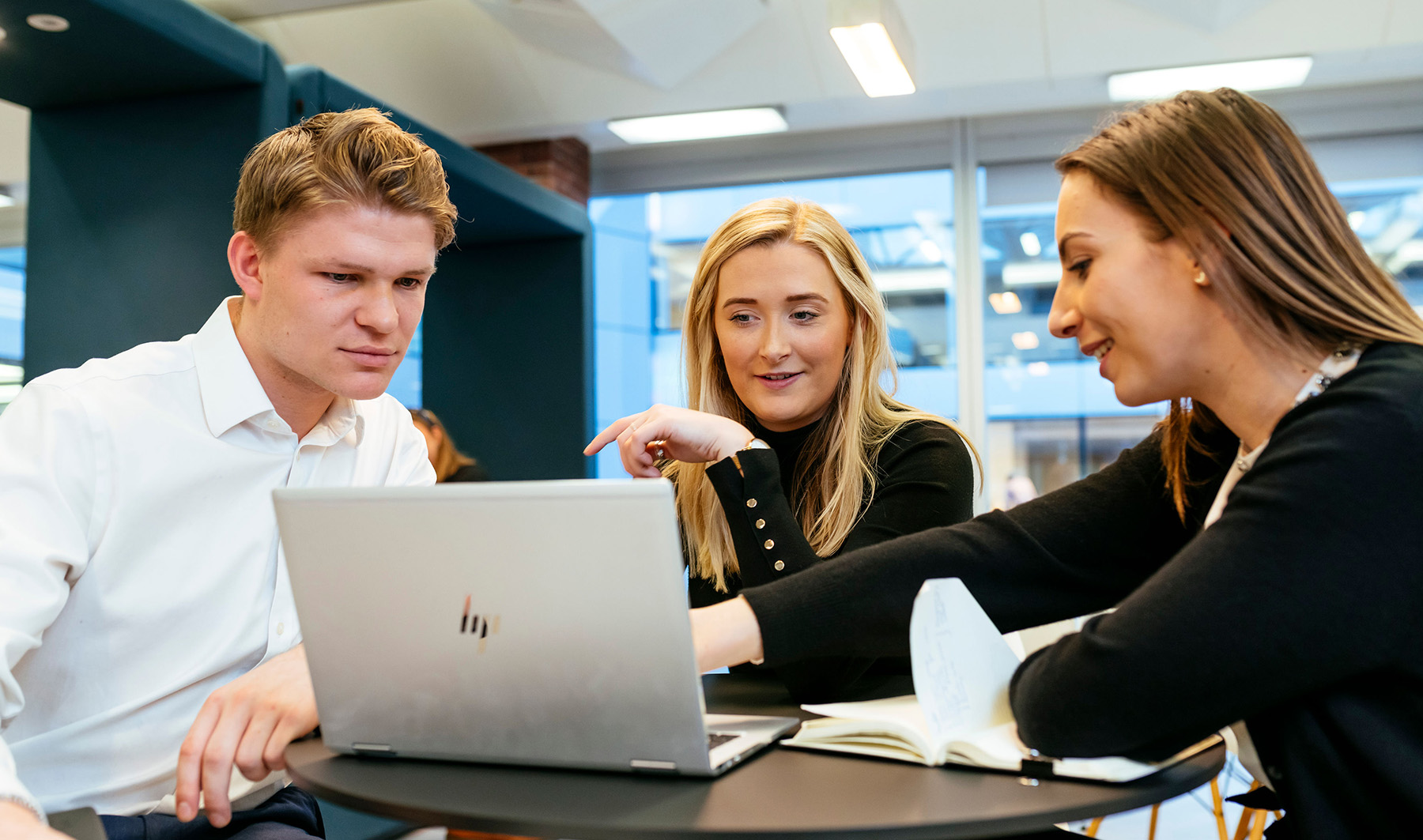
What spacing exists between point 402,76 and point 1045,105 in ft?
9.96

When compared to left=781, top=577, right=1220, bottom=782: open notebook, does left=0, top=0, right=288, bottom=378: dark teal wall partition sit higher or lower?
higher

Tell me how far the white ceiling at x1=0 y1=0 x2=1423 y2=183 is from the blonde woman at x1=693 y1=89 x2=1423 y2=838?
3.34m

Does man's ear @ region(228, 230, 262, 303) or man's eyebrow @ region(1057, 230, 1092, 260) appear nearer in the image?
man's eyebrow @ region(1057, 230, 1092, 260)

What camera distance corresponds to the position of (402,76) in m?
4.78

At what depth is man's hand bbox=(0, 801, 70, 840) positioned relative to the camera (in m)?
0.91

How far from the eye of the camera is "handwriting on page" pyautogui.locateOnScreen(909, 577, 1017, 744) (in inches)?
39.8

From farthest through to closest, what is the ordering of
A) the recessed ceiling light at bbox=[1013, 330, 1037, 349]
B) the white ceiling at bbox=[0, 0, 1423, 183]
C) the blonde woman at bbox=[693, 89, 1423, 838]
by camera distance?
the recessed ceiling light at bbox=[1013, 330, 1037, 349] < the white ceiling at bbox=[0, 0, 1423, 183] < the blonde woman at bbox=[693, 89, 1423, 838]

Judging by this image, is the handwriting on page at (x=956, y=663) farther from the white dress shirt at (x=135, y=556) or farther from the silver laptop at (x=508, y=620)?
the white dress shirt at (x=135, y=556)

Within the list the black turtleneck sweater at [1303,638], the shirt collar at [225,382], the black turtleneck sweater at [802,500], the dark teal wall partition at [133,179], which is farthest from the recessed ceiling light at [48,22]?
the black turtleneck sweater at [1303,638]

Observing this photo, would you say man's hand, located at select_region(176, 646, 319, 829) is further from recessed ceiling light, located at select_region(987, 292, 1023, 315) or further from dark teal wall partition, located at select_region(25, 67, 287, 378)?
recessed ceiling light, located at select_region(987, 292, 1023, 315)

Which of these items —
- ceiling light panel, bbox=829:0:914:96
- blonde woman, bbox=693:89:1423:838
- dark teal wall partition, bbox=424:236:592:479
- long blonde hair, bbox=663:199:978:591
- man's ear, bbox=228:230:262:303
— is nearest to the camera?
blonde woman, bbox=693:89:1423:838

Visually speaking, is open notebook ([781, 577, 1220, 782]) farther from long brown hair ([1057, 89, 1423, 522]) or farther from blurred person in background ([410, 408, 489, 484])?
blurred person in background ([410, 408, 489, 484])

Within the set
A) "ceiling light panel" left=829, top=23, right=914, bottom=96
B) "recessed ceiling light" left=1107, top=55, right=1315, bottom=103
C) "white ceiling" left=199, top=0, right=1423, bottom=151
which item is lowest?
"ceiling light panel" left=829, top=23, right=914, bottom=96

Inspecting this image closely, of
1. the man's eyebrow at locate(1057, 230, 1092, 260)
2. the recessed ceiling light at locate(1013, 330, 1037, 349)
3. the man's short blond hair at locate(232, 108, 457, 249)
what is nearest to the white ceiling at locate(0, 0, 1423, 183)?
the recessed ceiling light at locate(1013, 330, 1037, 349)
